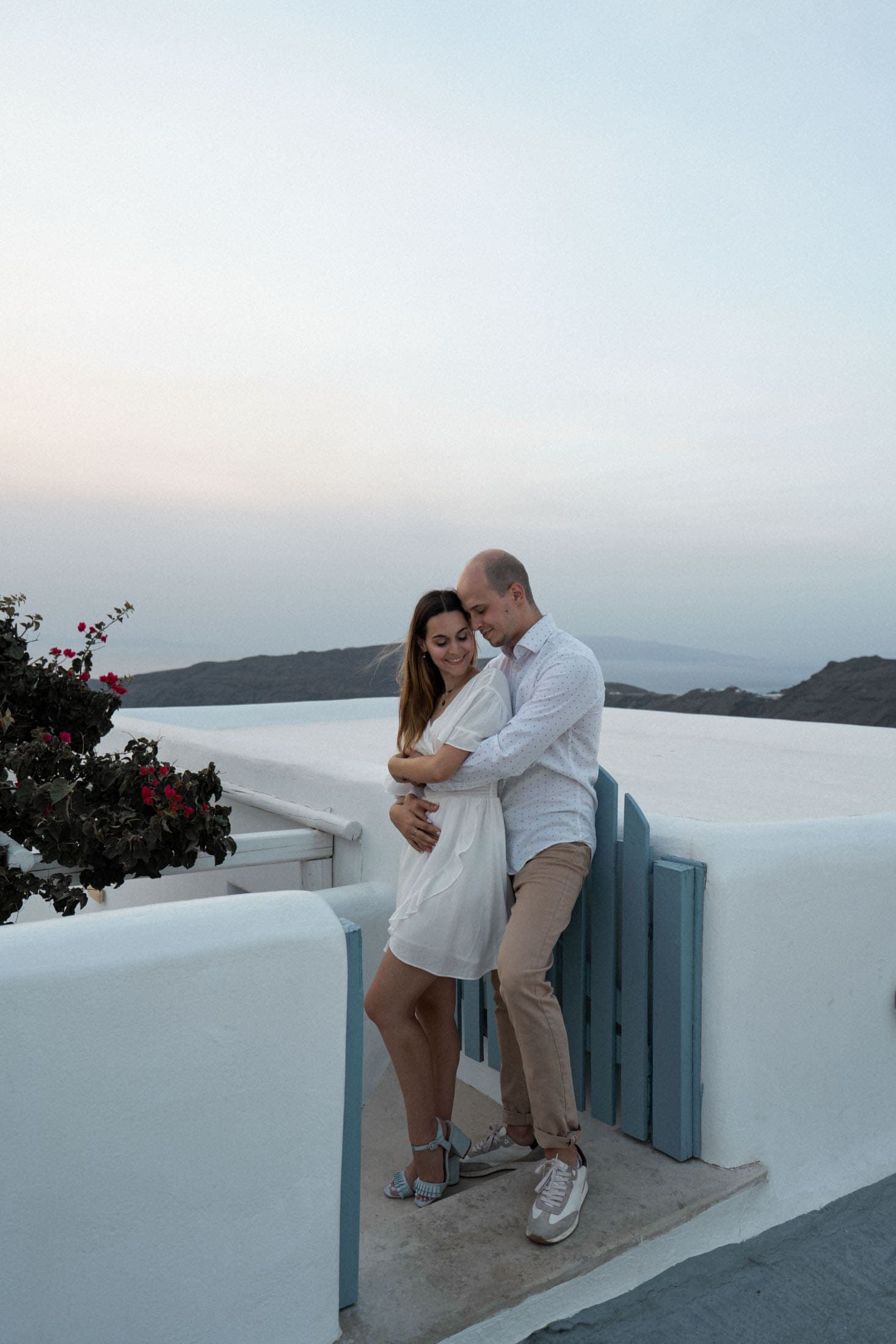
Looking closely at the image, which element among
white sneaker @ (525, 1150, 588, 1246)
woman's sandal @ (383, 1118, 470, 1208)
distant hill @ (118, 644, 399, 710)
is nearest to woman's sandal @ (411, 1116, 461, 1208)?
woman's sandal @ (383, 1118, 470, 1208)

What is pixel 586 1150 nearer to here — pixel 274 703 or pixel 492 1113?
pixel 492 1113

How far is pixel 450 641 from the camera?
281cm

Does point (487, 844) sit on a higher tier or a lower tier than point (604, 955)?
higher

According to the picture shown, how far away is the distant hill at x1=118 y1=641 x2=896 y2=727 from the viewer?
1454 centimetres

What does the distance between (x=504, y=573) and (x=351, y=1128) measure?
1.46 meters

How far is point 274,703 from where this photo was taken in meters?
10.5

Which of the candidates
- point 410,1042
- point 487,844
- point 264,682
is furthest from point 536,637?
point 264,682

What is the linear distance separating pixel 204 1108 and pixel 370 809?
2054mm

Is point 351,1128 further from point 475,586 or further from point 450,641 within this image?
point 475,586

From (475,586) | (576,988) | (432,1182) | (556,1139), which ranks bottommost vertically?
(432,1182)

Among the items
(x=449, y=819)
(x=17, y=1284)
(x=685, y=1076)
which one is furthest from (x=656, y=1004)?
(x=17, y=1284)

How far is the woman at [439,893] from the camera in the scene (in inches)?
106

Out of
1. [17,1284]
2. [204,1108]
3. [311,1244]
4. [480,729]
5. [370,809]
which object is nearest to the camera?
[17,1284]

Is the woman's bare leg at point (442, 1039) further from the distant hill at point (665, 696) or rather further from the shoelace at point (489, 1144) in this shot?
the distant hill at point (665, 696)
